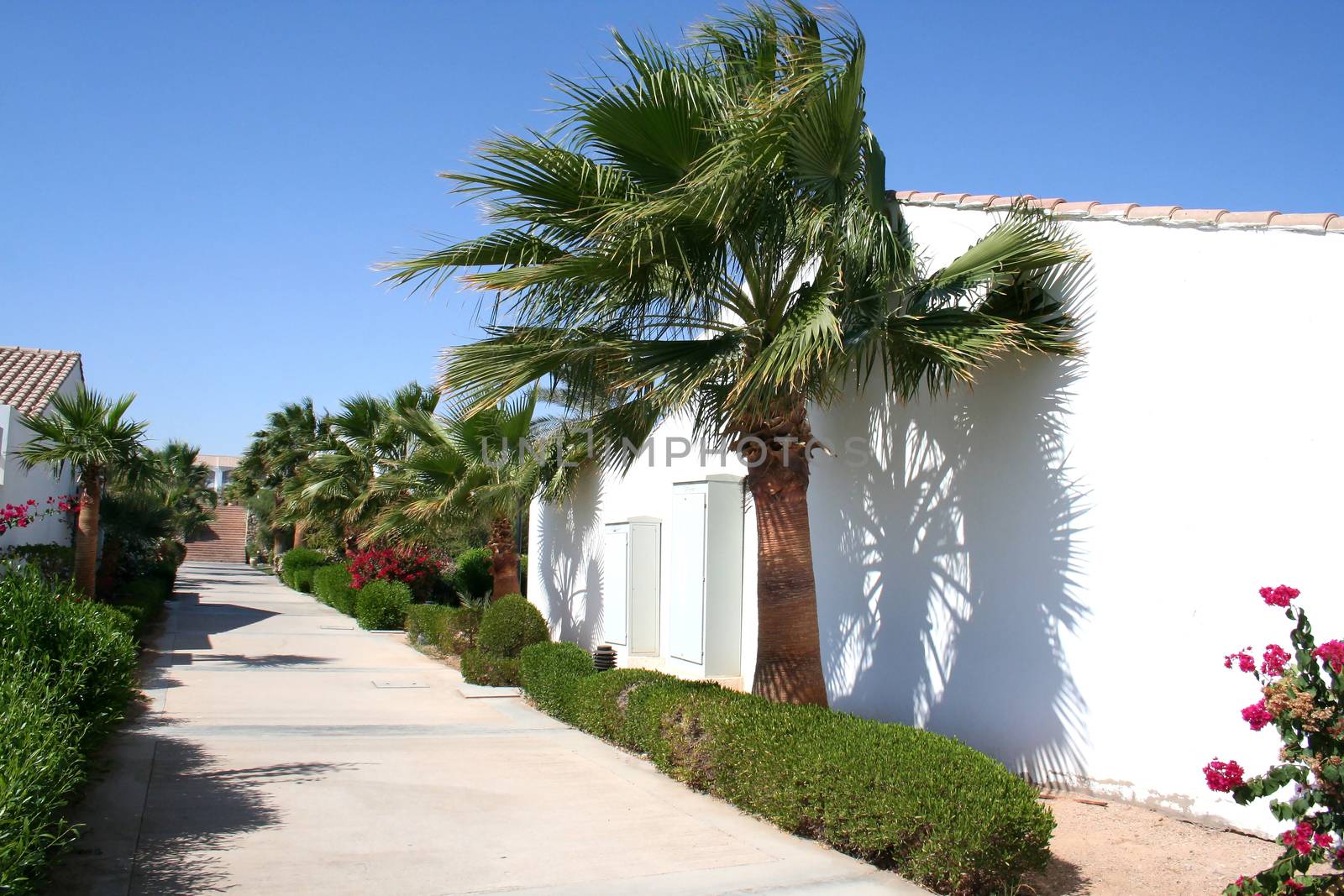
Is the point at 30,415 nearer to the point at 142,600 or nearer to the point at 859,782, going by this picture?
the point at 142,600

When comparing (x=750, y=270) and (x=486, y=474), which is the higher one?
(x=750, y=270)

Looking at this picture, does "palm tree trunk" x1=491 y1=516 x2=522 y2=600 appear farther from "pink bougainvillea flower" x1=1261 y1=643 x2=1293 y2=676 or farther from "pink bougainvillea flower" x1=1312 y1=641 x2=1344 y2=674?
"pink bougainvillea flower" x1=1312 y1=641 x2=1344 y2=674

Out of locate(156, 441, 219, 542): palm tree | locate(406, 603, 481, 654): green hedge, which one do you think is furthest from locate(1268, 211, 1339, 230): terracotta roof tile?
locate(156, 441, 219, 542): palm tree

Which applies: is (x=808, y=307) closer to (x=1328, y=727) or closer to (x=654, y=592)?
(x=1328, y=727)

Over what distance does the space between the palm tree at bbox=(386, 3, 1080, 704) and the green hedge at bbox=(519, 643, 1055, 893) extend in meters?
0.74

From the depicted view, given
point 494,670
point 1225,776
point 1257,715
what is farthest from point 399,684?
point 1257,715

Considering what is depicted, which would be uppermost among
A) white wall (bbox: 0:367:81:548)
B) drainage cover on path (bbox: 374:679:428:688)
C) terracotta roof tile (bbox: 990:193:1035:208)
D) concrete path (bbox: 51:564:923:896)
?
terracotta roof tile (bbox: 990:193:1035:208)

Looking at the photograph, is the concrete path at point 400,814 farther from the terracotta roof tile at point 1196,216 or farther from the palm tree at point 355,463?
the palm tree at point 355,463

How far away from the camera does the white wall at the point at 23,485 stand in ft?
42.5

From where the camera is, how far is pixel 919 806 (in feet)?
18.0

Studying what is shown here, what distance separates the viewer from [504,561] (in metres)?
15.1

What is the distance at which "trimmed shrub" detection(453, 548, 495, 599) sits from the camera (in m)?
24.6

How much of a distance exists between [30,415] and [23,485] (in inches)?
39.7

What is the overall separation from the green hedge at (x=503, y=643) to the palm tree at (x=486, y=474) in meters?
1.45
